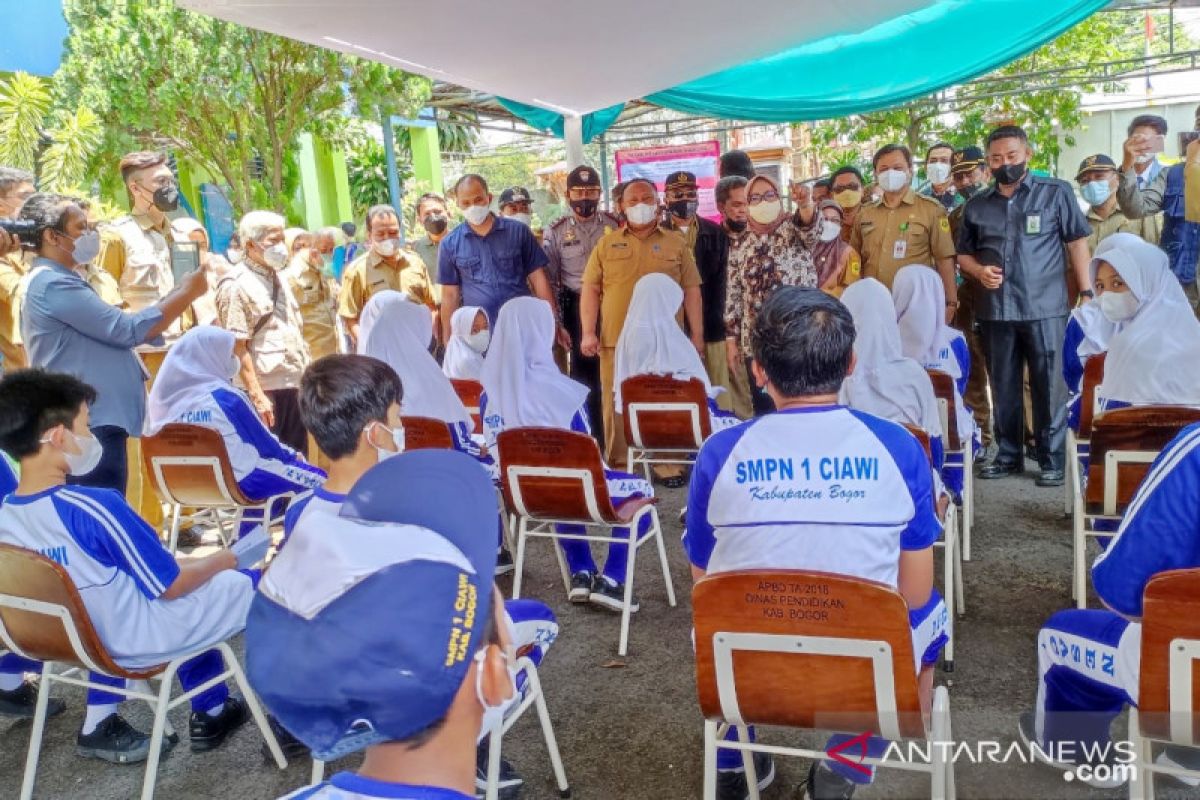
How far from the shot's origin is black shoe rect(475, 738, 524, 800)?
7.90ft

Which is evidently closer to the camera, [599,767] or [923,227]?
[599,767]

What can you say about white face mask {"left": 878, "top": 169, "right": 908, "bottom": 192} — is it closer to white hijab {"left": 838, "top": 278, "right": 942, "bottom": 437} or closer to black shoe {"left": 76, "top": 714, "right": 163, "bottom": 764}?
white hijab {"left": 838, "top": 278, "right": 942, "bottom": 437}

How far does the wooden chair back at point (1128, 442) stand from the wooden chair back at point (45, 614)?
288cm

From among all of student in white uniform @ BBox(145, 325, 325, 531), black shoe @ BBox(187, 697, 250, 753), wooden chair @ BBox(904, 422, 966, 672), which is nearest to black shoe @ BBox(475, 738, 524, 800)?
black shoe @ BBox(187, 697, 250, 753)

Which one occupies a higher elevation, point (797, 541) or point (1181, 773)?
point (797, 541)

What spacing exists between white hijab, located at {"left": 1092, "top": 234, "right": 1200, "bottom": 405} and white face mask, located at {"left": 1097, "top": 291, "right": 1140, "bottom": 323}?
6 centimetres

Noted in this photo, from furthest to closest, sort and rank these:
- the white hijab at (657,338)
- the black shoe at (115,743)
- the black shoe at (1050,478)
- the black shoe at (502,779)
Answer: the black shoe at (1050,478) → the white hijab at (657,338) → the black shoe at (115,743) → the black shoe at (502,779)

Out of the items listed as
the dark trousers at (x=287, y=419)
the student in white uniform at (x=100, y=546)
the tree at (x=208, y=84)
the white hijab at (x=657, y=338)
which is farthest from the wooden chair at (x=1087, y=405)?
the tree at (x=208, y=84)

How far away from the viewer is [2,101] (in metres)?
8.76

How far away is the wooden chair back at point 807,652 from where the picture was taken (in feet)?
5.34

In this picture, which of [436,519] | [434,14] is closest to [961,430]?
[434,14]

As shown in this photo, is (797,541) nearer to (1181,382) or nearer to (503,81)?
(1181,382)

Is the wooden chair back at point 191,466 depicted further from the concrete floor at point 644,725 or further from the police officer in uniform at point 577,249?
the police officer in uniform at point 577,249

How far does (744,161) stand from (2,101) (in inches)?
291
